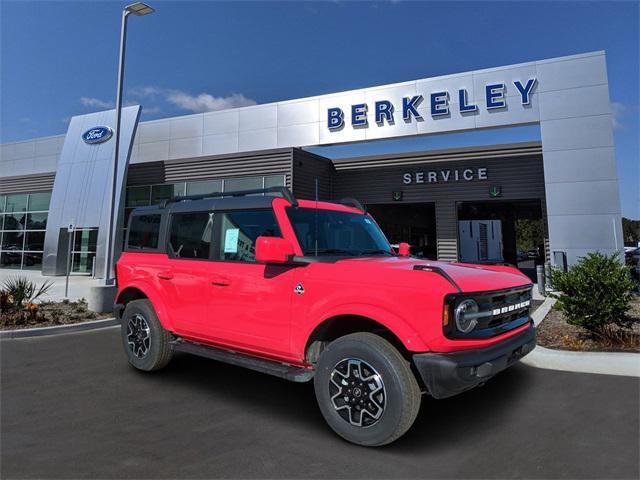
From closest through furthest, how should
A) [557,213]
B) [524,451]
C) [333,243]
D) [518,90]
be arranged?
1. [524,451]
2. [333,243]
3. [557,213]
4. [518,90]

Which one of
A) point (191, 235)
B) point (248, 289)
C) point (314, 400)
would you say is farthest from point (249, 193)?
point (314, 400)

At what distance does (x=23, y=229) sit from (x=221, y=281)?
78.7ft

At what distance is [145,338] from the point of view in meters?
4.86

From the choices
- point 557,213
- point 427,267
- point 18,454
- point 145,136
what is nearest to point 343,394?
point 427,267

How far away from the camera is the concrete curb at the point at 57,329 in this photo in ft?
23.0

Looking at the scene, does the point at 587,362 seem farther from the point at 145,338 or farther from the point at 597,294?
the point at 145,338

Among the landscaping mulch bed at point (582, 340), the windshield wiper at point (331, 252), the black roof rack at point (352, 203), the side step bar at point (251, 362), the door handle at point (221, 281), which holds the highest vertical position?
the black roof rack at point (352, 203)

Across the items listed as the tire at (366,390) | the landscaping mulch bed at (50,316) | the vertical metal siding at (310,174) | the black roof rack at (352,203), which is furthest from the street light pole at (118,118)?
the tire at (366,390)

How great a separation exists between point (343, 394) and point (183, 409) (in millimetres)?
1651

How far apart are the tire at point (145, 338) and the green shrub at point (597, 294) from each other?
5892 millimetres

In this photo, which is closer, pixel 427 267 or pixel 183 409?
pixel 427 267

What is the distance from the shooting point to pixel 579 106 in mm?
13430

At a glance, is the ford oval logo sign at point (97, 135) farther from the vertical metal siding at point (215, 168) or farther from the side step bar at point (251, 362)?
the side step bar at point (251, 362)

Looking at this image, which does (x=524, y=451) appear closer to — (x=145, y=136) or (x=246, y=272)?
(x=246, y=272)
